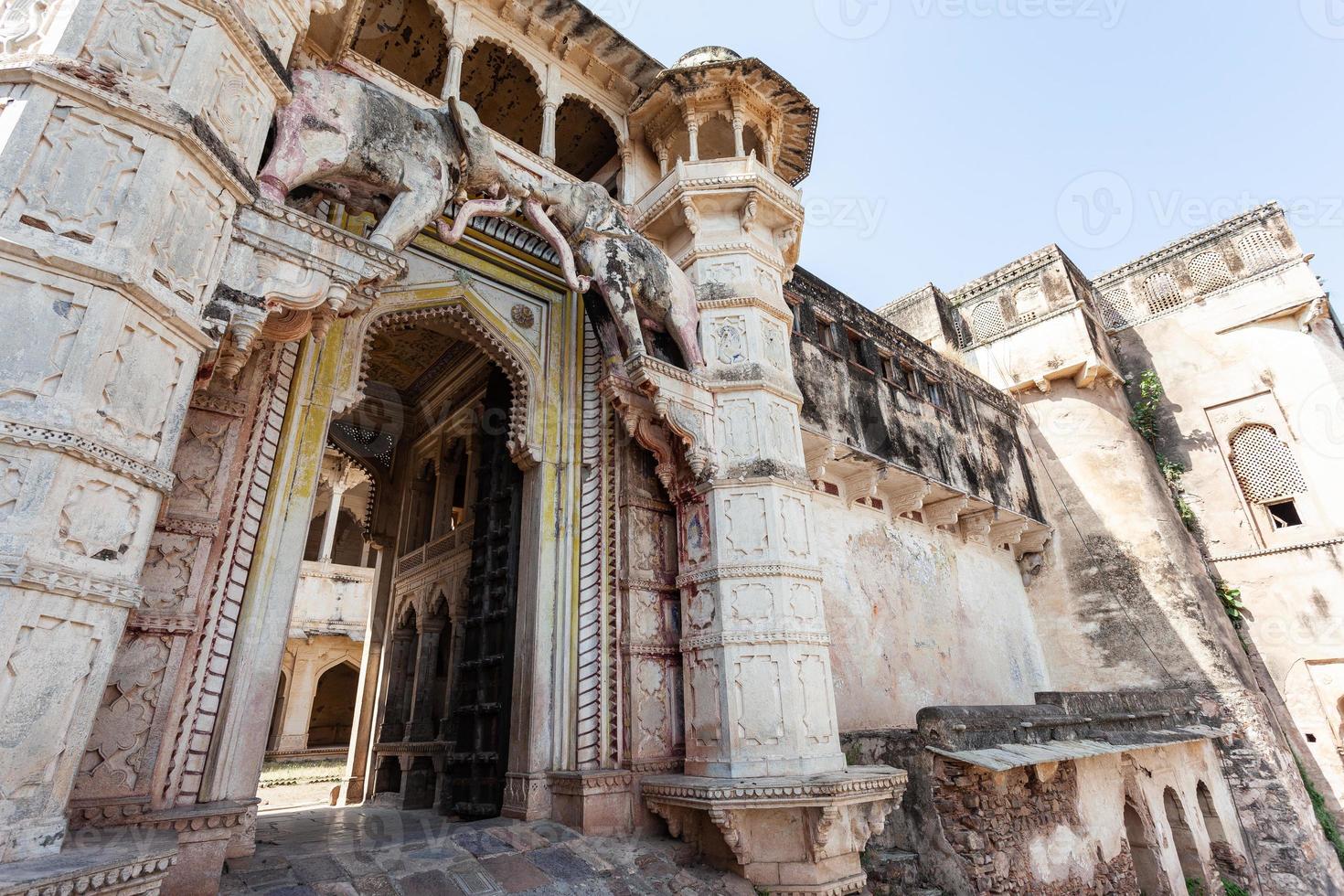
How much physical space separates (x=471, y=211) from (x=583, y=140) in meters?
4.45

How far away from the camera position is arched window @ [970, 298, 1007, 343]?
54.4 feet

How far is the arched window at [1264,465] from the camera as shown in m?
13.7

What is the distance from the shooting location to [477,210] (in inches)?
220

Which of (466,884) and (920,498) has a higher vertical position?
(920,498)

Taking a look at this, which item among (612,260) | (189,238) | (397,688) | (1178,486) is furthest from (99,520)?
(1178,486)

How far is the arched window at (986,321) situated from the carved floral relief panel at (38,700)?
1709cm

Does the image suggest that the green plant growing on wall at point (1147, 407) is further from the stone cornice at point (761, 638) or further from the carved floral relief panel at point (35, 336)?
the carved floral relief panel at point (35, 336)

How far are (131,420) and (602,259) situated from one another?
13.6 ft

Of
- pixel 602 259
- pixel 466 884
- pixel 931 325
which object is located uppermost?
pixel 931 325

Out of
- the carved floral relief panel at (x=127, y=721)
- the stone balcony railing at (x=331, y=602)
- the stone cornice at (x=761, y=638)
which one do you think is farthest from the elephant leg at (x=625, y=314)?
the stone balcony railing at (x=331, y=602)

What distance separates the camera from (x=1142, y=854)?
910cm

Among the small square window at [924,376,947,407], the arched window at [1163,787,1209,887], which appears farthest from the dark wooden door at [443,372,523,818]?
the arched window at [1163,787,1209,887]

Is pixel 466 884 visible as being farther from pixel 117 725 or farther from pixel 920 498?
pixel 920 498

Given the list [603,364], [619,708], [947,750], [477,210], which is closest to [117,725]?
[619,708]
